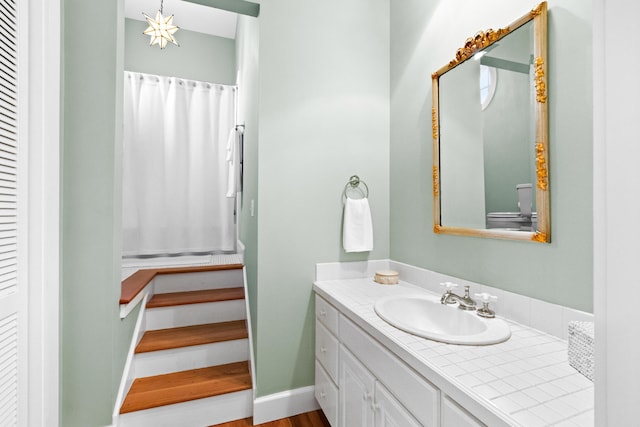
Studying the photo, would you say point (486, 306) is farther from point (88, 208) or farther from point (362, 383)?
point (88, 208)

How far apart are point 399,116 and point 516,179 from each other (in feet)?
2.90

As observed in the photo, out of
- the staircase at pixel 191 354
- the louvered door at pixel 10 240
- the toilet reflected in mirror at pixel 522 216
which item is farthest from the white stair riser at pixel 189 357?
the toilet reflected in mirror at pixel 522 216

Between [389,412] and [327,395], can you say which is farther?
[327,395]

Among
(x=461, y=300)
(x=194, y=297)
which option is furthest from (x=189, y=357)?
(x=461, y=300)

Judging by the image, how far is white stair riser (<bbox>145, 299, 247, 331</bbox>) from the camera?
217 cm

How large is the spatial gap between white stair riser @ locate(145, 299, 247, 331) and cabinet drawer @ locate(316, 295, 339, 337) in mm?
916

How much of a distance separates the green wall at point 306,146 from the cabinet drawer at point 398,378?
1.81 ft

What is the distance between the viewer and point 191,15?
3232 mm

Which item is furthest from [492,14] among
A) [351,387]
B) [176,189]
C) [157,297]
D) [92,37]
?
[176,189]

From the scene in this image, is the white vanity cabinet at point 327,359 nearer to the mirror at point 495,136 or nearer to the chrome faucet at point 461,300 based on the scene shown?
the chrome faucet at point 461,300

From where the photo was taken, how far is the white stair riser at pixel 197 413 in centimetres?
161

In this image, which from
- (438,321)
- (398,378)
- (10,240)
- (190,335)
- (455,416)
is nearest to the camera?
(455,416)

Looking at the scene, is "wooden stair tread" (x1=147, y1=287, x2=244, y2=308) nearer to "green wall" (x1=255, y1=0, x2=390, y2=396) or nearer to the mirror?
"green wall" (x1=255, y1=0, x2=390, y2=396)

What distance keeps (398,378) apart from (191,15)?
3.86m
